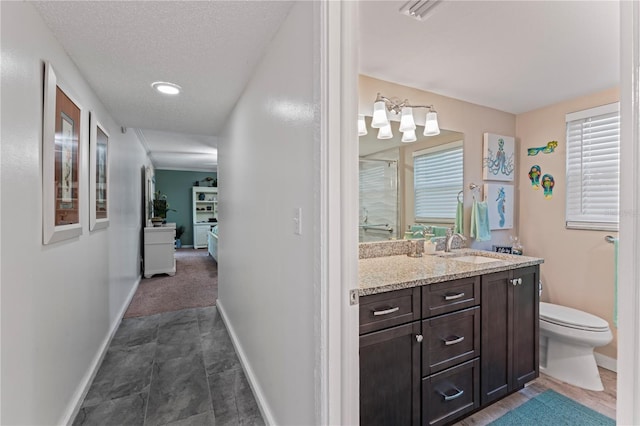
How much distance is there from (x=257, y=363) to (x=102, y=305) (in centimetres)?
144

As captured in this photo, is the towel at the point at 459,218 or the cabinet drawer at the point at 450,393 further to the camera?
the towel at the point at 459,218

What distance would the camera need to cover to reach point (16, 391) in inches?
44.8

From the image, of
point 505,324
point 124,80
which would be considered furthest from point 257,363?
point 124,80

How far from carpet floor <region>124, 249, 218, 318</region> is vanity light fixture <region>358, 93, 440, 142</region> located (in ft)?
9.75

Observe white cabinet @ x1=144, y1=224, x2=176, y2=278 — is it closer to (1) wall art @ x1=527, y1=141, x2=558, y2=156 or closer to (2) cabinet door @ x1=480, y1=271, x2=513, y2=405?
(2) cabinet door @ x1=480, y1=271, x2=513, y2=405

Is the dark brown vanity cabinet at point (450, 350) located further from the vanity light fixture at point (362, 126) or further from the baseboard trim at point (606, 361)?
the baseboard trim at point (606, 361)

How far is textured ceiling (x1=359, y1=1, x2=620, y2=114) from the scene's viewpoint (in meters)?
1.49

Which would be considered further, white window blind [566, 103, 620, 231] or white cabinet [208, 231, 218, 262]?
white cabinet [208, 231, 218, 262]

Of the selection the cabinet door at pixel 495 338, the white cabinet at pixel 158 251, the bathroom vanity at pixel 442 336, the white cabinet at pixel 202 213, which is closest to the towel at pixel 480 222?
the bathroom vanity at pixel 442 336

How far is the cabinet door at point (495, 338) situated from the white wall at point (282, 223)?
116 centimetres

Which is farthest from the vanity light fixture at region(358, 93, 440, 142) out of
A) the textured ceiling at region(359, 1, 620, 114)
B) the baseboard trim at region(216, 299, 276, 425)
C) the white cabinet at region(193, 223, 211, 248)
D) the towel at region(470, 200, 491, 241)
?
the white cabinet at region(193, 223, 211, 248)

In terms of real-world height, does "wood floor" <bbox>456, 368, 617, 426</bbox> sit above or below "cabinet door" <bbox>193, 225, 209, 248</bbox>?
below

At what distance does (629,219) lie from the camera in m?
0.43

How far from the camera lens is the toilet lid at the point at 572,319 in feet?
6.70
